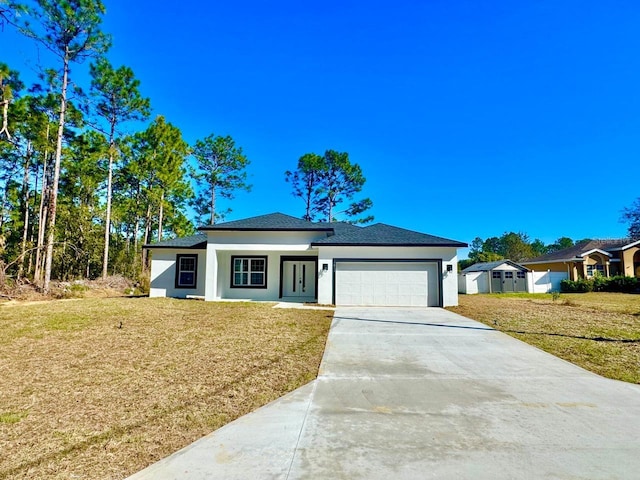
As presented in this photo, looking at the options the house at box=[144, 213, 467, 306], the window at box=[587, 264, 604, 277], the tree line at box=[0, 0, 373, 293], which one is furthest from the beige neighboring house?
the tree line at box=[0, 0, 373, 293]

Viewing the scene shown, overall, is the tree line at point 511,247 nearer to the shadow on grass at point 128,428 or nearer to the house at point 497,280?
the house at point 497,280

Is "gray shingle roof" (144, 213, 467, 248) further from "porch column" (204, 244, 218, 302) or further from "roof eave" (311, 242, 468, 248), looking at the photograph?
"porch column" (204, 244, 218, 302)

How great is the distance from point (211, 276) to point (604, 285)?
28835mm

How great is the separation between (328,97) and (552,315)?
1665 cm

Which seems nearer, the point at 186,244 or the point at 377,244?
the point at 377,244

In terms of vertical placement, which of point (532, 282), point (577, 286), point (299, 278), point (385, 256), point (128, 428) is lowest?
point (128, 428)

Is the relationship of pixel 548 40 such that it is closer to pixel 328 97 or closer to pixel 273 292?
pixel 328 97

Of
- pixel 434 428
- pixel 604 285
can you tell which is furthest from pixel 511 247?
pixel 434 428

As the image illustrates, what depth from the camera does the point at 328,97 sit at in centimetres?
2106

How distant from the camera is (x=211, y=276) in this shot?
51.5 ft

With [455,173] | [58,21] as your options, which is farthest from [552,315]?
[58,21]

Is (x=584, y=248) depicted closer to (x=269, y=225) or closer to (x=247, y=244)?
(x=269, y=225)

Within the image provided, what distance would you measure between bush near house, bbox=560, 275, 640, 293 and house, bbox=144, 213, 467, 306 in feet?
59.8

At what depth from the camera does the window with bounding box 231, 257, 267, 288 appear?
16844 millimetres
